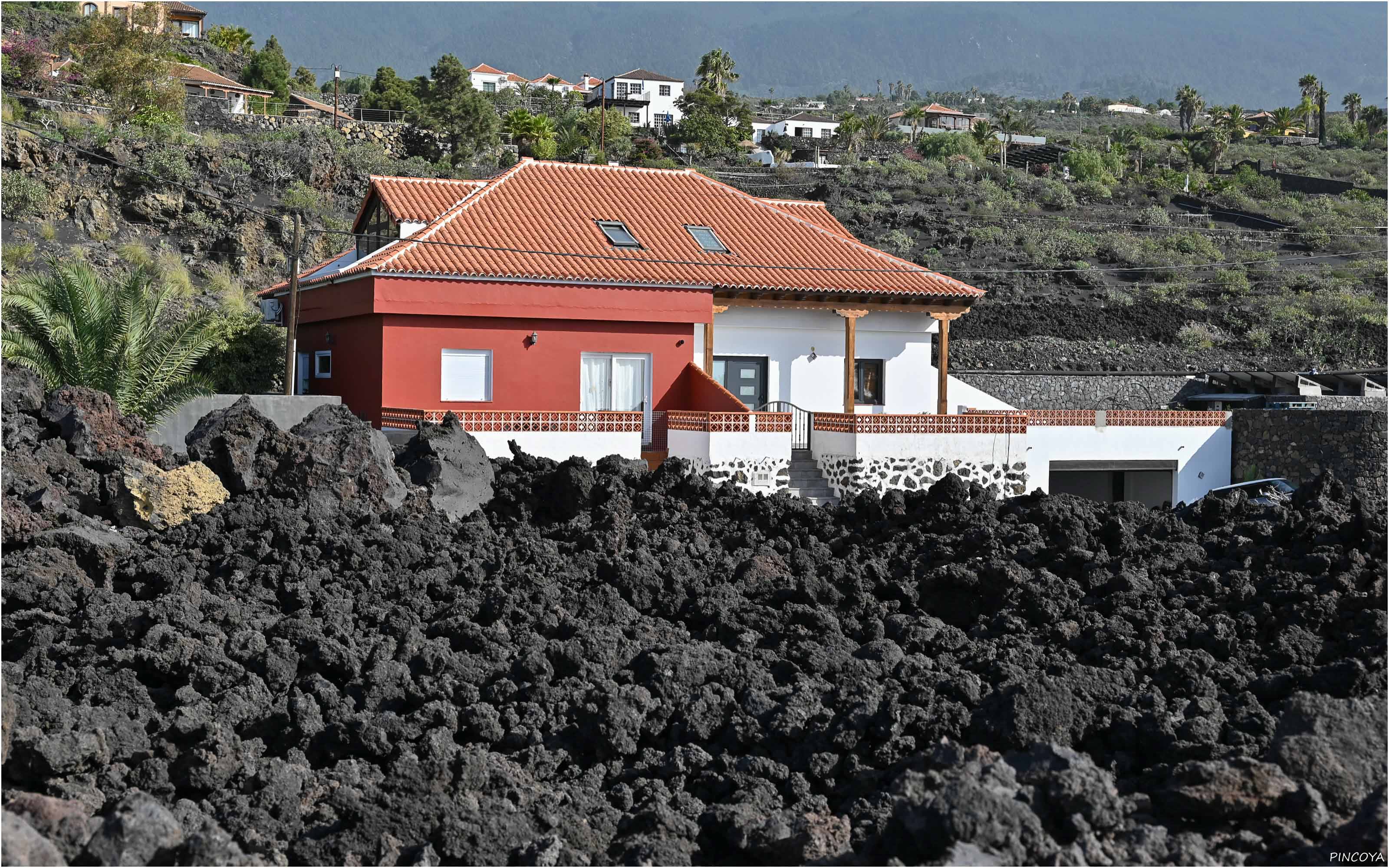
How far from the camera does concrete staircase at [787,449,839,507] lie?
20.0m

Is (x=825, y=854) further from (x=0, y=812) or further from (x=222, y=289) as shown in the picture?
(x=222, y=289)

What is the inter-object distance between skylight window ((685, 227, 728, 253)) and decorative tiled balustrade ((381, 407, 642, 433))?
→ 220 inches

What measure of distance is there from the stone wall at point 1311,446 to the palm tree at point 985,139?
4756cm

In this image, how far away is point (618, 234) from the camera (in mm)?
23969

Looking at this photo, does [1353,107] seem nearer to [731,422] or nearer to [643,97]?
[643,97]

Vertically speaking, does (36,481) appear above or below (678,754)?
above

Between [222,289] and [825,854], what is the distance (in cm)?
3070

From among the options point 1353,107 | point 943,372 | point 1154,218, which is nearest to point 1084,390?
point 943,372

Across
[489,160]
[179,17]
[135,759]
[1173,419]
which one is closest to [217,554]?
[135,759]

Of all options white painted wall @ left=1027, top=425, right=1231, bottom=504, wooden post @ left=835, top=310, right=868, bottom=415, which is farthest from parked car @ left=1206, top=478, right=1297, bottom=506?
wooden post @ left=835, top=310, right=868, bottom=415

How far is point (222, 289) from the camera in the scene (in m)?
33.2

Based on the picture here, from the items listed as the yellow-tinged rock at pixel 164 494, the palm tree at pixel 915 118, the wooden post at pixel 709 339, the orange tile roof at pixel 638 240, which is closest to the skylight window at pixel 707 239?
the orange tile roof at pixel 638 240

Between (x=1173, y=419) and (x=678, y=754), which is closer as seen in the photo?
(x=678, y=754)

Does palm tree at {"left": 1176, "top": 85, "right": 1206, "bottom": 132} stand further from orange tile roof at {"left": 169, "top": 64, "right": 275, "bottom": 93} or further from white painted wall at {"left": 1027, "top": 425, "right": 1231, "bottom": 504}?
white painted wall at {"left": 1027, "top": 425, "right": 1231, "bottom": 504}
